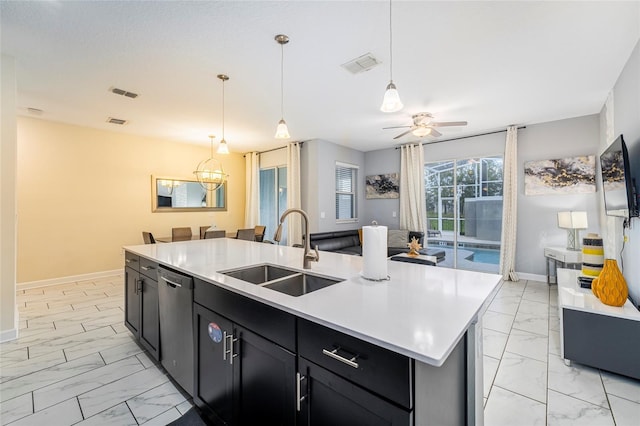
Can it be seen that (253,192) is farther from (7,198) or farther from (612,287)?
(612,287)

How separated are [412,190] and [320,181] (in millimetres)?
2094

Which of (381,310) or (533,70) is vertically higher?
(533,70)

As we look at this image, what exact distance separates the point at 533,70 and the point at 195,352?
164 inches

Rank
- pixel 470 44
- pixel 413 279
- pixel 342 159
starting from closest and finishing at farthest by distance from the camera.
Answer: pixel 413 279
pixel 470 44
pixel 342 159

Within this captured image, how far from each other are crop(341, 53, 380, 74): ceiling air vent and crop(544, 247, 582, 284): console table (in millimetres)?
3977

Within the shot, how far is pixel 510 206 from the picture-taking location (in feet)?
16.1

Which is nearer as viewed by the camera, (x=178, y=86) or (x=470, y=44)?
(x=470, y=44)

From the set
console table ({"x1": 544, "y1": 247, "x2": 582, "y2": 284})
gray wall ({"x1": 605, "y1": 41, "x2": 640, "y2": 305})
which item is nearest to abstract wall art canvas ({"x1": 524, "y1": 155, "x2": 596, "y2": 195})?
console table ({"x1": 544, "y1": 247, "x2": 582, "y2": 284})

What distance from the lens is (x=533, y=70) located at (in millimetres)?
2959

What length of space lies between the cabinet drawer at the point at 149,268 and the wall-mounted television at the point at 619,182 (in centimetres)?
409

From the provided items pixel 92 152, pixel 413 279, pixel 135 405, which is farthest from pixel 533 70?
pixel 92 152

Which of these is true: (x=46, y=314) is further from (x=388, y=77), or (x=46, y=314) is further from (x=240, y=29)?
(x=388, y=77)

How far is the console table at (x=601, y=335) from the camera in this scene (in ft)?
6.84

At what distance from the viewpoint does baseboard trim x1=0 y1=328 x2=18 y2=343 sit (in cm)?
278
